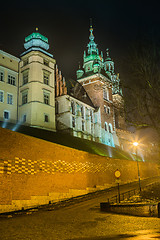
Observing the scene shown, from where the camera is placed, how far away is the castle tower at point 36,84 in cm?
3403

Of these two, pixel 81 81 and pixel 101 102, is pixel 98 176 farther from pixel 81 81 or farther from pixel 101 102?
pixel 81 81

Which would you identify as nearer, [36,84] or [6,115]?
[6,115]

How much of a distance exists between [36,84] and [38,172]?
20787 mm

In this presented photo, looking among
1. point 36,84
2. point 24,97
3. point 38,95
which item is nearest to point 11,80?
point 24,97

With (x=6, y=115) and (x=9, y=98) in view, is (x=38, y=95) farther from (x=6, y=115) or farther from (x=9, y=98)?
(x=6, y=115)

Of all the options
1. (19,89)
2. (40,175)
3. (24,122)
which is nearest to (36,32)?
(19,89)

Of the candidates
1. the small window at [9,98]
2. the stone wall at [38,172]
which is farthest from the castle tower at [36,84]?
the stone wall at [38,172]

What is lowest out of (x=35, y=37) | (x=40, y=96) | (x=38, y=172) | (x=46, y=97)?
(x=38, y=172)

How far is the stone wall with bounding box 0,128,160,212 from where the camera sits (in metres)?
14.1

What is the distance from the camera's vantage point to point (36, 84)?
3506 cm

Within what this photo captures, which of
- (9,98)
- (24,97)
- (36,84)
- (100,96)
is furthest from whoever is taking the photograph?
(100,96)

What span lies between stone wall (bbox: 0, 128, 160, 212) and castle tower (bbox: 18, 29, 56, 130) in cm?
1241

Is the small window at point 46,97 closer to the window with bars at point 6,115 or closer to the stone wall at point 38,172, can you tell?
the window with bars at point 6,115

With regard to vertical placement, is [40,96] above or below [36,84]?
below
